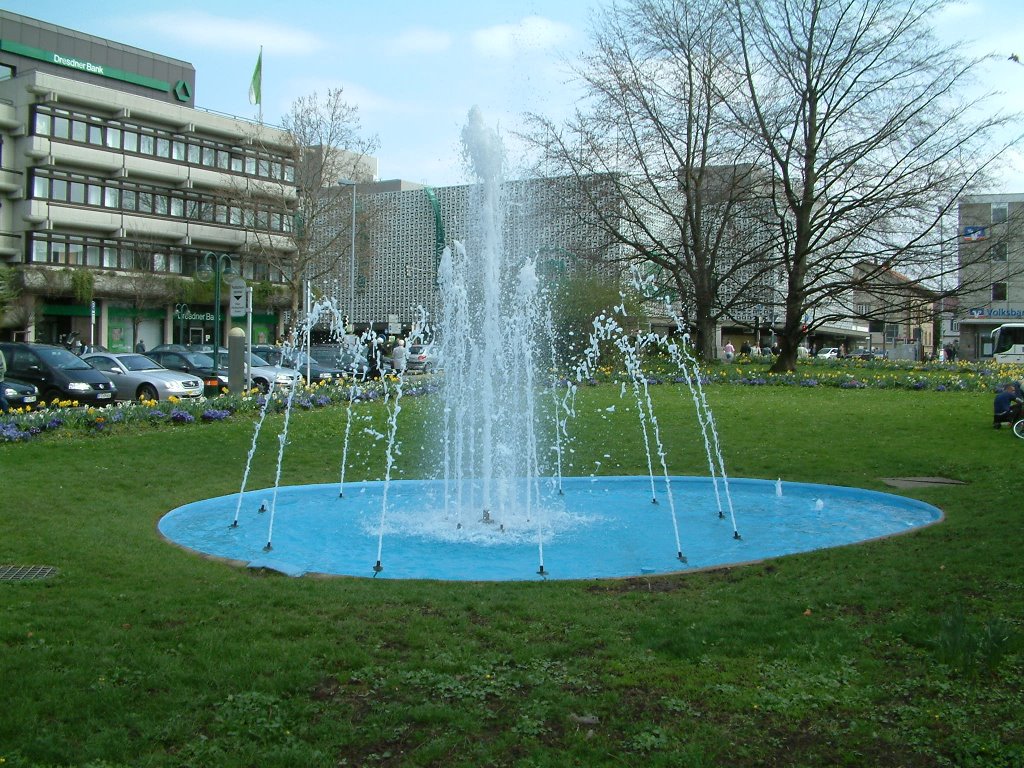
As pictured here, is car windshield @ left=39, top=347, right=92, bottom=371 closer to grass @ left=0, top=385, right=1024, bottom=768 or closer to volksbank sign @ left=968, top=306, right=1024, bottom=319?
grass @ left=0, top=385, right=1024, bottom=768

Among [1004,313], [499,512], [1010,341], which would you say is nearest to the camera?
[499,512]

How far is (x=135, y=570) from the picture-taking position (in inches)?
280

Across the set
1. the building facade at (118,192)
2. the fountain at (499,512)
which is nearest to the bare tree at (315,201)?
the building facade at (118,192)

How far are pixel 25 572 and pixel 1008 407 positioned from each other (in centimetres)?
1527

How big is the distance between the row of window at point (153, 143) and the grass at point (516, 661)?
4327 centimetres

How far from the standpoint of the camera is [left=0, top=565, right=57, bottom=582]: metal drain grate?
6727mm

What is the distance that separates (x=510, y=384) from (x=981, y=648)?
10375 mm

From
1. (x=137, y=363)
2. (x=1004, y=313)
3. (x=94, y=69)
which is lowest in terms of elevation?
(x=137, y=363)

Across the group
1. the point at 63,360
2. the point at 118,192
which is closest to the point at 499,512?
the point at 63,360

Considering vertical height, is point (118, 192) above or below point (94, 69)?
below

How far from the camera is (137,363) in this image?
80.3ft

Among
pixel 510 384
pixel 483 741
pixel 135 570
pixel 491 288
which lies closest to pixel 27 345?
pixel 510 384

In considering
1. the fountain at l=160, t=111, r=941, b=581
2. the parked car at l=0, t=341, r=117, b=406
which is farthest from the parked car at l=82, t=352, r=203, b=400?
the fountain at l=160, t=111, r=941, b=581

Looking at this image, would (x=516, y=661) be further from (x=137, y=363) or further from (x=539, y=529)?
(x=137, y=363)
